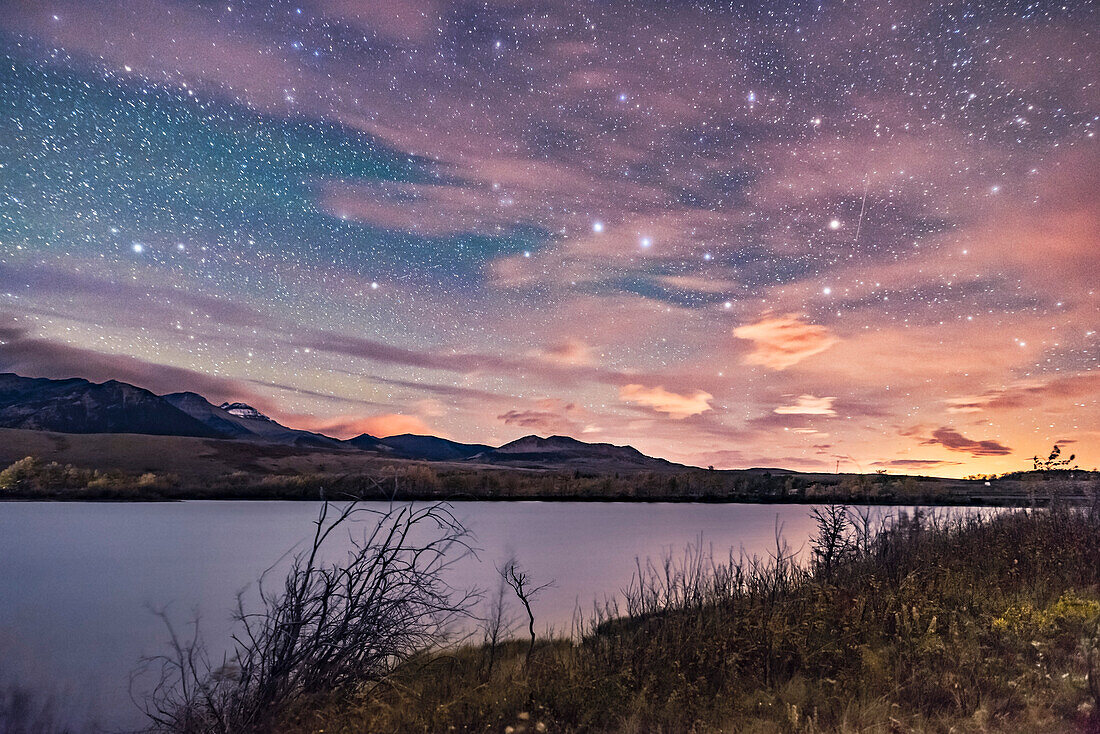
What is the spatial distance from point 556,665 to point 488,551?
31.1m

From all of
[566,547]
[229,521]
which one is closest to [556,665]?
[566,547]

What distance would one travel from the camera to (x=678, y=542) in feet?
158

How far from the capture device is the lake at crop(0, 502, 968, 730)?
60.5ft

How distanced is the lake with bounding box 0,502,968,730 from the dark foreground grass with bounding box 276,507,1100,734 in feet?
26.4

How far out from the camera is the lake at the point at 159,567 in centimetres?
1845

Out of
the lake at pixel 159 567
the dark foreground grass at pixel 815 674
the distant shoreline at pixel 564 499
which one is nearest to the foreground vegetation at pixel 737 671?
the dark foreground grass at pixel 815 674

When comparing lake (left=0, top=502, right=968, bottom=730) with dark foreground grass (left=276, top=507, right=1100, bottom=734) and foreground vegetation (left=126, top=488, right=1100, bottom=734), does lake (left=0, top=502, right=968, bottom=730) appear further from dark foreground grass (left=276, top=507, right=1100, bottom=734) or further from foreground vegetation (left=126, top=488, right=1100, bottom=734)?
dark foreground grass (left=276, top=507, right=1100, bottom=734)

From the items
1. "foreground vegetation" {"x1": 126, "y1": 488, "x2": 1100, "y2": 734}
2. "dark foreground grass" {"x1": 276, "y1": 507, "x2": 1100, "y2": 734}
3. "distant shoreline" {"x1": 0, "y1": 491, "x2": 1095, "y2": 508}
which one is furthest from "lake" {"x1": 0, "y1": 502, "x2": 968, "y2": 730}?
"dark foreground grass" {"x1": 276, "y1": 507, "x2": 1100, "y2": 734}

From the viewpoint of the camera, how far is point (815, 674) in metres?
8.76

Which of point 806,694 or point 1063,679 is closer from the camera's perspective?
point 1063,679

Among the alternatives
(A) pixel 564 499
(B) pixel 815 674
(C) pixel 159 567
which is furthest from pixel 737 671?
(A) pixel 564 499

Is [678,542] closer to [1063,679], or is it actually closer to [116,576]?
[116,576]

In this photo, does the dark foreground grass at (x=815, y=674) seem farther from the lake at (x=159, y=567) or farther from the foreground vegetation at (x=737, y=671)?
the lake at (x=159, y=567)

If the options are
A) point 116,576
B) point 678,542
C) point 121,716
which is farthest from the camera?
point 678,542
